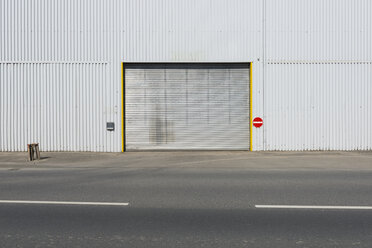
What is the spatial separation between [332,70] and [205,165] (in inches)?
Result: 368

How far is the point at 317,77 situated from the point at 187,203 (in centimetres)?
1303

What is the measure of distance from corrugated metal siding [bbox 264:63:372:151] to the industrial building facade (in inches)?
2.1

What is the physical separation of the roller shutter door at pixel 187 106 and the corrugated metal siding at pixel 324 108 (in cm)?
213

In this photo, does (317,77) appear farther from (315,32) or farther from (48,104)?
(48,104)

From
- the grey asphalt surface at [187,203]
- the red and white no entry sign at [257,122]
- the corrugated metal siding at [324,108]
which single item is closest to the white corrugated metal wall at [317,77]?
the corrugated metal siding at [324,108]

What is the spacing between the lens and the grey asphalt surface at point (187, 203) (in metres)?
4.86

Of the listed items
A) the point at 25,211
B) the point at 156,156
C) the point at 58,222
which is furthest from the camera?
the point at 156,156

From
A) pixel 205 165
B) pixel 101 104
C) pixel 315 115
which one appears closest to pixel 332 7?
pixel 315 115

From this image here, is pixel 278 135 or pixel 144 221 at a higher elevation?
pixel 278 135

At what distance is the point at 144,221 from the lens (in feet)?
18.6

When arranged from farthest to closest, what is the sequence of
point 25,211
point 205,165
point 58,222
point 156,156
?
point 156,156 → point 205,165 → point 25,211 → point 58,222

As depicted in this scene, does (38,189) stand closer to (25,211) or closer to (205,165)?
(25,211)

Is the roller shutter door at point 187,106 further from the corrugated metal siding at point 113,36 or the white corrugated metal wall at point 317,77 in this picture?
the white corrugated metal wall at point 317,77

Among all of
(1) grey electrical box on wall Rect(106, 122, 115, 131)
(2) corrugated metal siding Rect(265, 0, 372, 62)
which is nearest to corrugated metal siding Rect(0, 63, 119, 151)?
(1) grey electrical box on wall Rect(106, 122, 115, 131)
